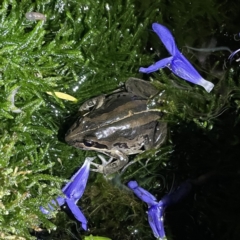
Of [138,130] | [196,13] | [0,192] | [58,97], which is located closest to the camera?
[0,192]

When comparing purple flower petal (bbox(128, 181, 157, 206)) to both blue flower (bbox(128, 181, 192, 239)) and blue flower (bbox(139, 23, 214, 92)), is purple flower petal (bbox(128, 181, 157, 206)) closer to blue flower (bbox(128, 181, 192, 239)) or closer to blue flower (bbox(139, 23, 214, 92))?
blue flower (bbox(128, 181, 192, 239))

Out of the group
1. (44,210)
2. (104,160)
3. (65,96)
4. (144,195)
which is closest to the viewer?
(44,210)

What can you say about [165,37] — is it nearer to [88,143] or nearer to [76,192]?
[88,143]

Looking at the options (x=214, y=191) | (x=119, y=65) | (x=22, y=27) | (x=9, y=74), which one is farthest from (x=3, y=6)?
(x=214, y=191)

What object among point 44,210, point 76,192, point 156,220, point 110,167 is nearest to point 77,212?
point 76,192

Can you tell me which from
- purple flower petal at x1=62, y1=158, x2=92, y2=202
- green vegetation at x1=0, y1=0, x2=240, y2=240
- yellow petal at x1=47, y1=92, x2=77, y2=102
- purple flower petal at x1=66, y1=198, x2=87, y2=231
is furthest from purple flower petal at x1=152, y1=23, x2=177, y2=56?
purple flower petal at x1=66, y1=198, x2=87, y2=231

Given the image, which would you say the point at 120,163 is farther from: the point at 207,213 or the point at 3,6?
the point at 3,6
